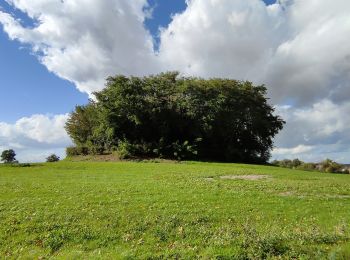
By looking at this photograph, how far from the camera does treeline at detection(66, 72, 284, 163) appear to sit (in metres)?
Answer: 63.0

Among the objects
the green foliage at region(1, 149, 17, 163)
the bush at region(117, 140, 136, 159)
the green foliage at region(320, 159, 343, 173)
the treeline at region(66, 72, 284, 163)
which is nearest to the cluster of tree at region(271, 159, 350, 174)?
the green foliage at region(320, 159, 343, 173)

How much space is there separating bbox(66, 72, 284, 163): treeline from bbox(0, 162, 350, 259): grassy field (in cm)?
4023

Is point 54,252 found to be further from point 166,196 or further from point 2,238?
point 166,196

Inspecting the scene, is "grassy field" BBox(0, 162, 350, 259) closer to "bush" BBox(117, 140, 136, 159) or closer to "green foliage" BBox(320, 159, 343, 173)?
"bush" BBox(117, 140, 136, 159)

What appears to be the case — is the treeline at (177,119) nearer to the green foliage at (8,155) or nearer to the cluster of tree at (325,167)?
the cluster of tree at (325,167)

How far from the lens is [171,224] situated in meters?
13.3

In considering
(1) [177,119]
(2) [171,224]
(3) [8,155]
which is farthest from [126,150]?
(2) [171,224]

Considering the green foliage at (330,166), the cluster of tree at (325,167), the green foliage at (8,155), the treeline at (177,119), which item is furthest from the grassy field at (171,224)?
the green foliage at (8,155)

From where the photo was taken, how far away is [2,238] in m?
12.5

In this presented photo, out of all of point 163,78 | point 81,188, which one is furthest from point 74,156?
point 81,188

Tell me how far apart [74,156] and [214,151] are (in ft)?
80.0

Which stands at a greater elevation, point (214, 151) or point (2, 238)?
point (214, 151)

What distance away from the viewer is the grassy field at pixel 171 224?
10680 mm

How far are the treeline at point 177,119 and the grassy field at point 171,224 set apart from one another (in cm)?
4023
